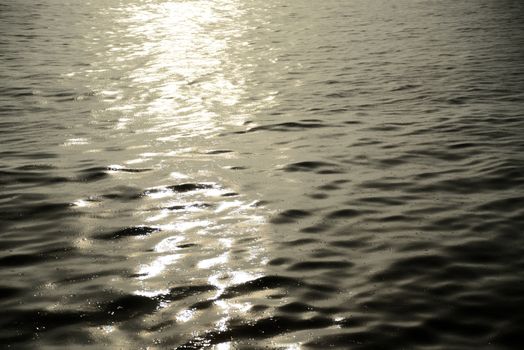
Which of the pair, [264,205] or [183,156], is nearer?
[264,205]

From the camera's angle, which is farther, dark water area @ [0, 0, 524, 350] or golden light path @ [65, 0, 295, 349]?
golden light path @ [65, 0, 295, 349]

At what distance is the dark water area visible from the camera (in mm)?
6059

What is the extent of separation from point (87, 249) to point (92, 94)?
963 cm

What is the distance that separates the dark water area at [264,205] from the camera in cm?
606

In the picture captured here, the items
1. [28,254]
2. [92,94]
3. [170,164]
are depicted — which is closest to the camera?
[28,254]

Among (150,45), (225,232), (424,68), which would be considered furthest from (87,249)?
(150,45)

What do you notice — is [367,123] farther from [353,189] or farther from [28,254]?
[28,254]

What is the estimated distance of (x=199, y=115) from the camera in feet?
47.6

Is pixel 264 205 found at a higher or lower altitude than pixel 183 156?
higher

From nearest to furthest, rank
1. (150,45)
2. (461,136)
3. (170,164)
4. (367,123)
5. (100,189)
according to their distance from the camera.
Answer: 1. (100,189)
2. (170,164)
3. (461,136)
4. (367,123)
5. (150,45)

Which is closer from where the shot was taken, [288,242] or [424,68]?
[288,242]

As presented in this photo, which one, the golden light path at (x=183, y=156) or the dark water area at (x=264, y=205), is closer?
the dark water area at (x=264, y=205)

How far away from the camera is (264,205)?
904 centimetres

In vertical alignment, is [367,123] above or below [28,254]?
below
